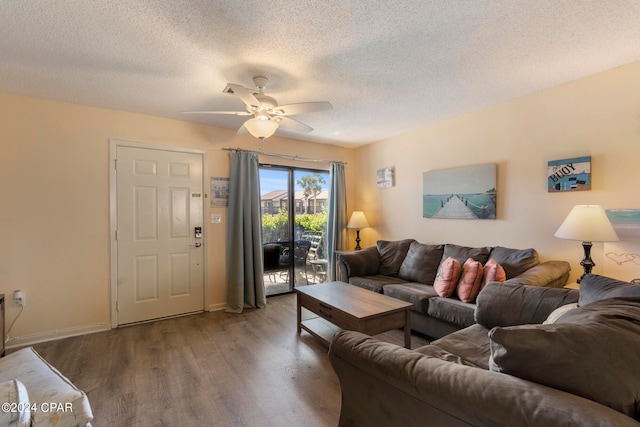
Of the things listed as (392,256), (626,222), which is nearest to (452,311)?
(392,256)

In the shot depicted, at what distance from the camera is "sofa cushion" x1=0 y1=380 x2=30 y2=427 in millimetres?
918

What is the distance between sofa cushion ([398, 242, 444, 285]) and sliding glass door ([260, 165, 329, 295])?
1650 millimetres

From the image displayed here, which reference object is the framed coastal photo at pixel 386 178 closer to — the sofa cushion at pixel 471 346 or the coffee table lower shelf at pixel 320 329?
the coffee table lower shelf at pixel 320 329

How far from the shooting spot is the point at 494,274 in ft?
8.68

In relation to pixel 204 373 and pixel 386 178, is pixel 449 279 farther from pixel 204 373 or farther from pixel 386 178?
pixel 204 373

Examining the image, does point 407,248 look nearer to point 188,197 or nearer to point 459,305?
point 459,305

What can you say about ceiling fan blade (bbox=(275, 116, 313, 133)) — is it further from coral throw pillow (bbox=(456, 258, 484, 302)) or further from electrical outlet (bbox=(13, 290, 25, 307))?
electrical outlet (bbox=(13, 290, 25, 307))

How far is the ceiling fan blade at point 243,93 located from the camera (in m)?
2.10

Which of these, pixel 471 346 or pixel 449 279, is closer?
pixel 471 346

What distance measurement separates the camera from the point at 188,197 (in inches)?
146

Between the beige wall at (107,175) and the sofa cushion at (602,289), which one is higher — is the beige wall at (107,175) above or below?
above

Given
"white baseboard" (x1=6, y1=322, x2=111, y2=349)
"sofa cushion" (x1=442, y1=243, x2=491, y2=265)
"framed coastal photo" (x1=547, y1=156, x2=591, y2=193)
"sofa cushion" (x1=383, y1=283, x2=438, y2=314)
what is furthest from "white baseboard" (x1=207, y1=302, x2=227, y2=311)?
"framed coastal photo" (x1=547, y1=156, x2=591, y2=193)

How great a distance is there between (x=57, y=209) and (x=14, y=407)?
9.02ft

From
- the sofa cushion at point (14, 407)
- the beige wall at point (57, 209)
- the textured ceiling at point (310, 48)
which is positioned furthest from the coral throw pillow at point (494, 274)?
the beige wall at point (57, 209)
